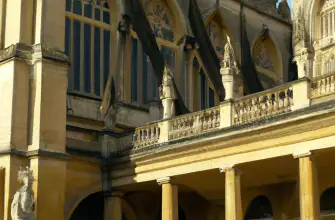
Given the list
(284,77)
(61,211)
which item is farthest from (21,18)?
(284,77)

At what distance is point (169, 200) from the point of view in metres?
22.3

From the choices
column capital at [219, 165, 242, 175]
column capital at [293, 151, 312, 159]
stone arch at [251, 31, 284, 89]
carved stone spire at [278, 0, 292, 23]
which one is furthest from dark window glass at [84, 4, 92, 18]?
carved stone spire at [278, 0, 292, 23]

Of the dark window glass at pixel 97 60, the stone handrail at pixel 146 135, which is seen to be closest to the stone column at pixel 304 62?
the stone handrail at pixel 146 135

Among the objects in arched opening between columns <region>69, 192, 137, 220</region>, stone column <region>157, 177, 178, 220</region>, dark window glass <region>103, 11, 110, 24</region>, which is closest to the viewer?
stone column <region>157, 177, 178, 220</region>

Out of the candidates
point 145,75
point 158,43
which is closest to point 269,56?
point 158,43

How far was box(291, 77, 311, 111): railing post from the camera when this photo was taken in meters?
18.9

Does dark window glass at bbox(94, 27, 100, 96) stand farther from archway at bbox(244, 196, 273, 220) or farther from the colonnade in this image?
archway at bbox(244, 196, 273, 220)

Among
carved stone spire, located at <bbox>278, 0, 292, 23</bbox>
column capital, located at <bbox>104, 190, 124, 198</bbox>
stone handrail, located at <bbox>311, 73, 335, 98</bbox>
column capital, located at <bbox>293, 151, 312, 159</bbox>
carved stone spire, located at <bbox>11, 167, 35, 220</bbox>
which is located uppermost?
carved stone spire, located at <bbox>278, 0, 292, 23</bbox>

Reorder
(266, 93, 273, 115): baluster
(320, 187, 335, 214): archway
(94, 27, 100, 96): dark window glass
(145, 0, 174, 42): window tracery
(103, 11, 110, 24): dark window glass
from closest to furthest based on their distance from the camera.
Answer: (266, 93, 273, 115): baluster < (320, 187, 335, 214): archway < (94, 27, 100, 96): dark window glass < (103, 11, 110, 24): dark window glass < (145, 0, 174, 42): window tracery

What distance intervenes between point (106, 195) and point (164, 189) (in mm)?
2784

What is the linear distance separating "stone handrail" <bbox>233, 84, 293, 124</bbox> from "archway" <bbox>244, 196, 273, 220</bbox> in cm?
527

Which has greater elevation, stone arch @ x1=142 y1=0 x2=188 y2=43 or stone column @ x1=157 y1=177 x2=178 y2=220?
stone arch @ x1=142 y1=0 x2=188 y2=43

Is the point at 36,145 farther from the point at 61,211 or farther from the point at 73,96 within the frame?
the point at 73,96

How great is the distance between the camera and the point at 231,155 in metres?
20.6
